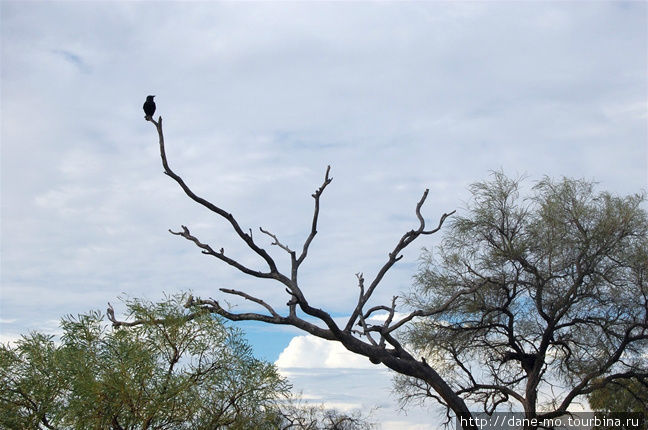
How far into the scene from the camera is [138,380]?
24.2 feet

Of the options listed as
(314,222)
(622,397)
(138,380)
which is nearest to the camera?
(138,380)

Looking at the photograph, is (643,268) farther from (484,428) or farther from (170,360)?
(170,360)

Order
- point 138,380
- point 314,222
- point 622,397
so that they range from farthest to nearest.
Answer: point 622,397, point 314,222, point 138,380

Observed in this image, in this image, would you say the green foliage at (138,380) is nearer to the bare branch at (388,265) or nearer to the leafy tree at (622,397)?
the bare branch at (388,265)

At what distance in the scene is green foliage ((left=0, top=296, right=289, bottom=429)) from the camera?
24.1 feet

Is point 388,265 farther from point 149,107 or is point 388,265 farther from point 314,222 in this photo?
point 149,107

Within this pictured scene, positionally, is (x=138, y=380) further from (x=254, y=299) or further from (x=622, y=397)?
(x=622, y=397)

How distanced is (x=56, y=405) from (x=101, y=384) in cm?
92

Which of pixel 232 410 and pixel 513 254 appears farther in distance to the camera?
pixel 513 254

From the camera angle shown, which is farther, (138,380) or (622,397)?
(622,397)

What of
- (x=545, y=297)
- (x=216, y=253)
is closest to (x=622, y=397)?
(x=545, y=297)

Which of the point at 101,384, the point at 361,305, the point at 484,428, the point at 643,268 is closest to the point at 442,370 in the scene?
the point at 484,428

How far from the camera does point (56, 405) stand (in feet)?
25.4

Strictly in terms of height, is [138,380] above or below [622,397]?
below
